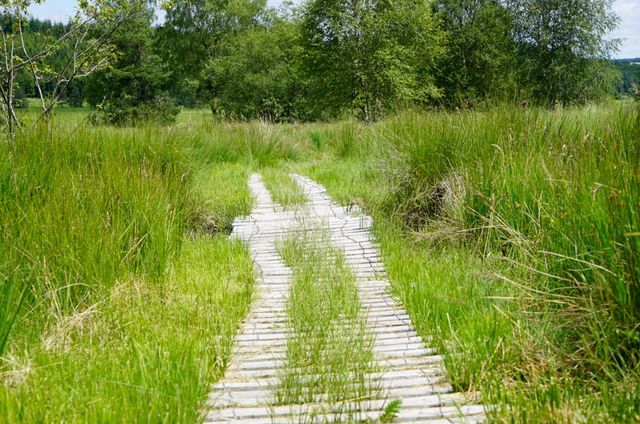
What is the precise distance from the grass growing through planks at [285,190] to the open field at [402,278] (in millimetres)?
1246

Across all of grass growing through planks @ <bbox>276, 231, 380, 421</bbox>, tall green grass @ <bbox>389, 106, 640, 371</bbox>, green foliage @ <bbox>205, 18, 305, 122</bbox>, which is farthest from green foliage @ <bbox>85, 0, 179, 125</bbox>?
grass growing through planks @ <bbox>276, 231, 380, 421</bbox>

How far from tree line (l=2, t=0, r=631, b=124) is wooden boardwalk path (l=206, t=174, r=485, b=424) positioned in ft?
38.3

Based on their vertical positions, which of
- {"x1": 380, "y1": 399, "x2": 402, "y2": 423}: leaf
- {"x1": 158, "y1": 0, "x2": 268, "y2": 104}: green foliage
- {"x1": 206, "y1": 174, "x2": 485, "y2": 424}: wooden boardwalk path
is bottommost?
{"x1": 206, "y1": 174, "x2": 485, "y2": 424}: wooden boardwalk path

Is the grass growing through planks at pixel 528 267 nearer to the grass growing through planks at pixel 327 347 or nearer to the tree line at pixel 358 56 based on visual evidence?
the grass growing through planks at pixel 327 347

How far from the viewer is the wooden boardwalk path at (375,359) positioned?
2164mm

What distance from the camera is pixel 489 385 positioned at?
88.0 inches

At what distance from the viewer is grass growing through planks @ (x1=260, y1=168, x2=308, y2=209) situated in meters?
6.97

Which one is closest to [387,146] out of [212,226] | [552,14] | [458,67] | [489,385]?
[212,226]

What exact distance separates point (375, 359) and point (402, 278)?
1225 mm

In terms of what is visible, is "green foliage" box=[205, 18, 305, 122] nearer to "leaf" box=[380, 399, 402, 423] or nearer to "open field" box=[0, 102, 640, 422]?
"open field" box=[0, 102, 640, 422]

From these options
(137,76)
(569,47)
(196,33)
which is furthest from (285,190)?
(196,33)

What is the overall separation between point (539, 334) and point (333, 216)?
3.89 metres

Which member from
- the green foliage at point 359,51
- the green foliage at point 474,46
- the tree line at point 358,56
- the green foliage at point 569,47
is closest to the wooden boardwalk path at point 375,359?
the tree line at point 358,56

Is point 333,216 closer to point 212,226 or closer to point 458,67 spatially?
point 212,226
